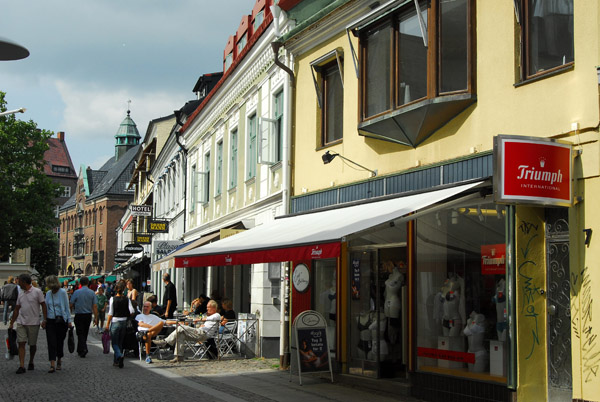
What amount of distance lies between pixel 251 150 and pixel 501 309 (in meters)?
11.4

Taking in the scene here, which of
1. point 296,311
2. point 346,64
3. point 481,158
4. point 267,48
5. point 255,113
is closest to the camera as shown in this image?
point 481,158

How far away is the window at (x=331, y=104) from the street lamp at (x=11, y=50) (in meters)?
6.04

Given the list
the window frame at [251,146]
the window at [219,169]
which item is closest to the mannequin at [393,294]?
the window frame at [251,146]

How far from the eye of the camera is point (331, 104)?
1459cm

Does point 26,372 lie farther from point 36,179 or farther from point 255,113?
point 36,179

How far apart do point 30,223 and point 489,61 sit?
141 feet

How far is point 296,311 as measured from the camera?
1505cm

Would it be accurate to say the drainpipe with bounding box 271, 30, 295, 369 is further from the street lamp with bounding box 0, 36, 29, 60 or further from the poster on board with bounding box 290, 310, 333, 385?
the street lamp with bounding box 0, 36, 29, 60

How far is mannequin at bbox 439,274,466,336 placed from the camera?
34.8 ft

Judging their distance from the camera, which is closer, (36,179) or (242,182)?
(242,182)

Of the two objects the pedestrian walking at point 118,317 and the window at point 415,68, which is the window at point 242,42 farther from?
the window at point 415,68

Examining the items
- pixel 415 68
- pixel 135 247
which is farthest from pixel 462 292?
pixel 135 247

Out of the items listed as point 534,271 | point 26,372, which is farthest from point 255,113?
point 534,271

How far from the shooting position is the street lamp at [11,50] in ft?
30.9
